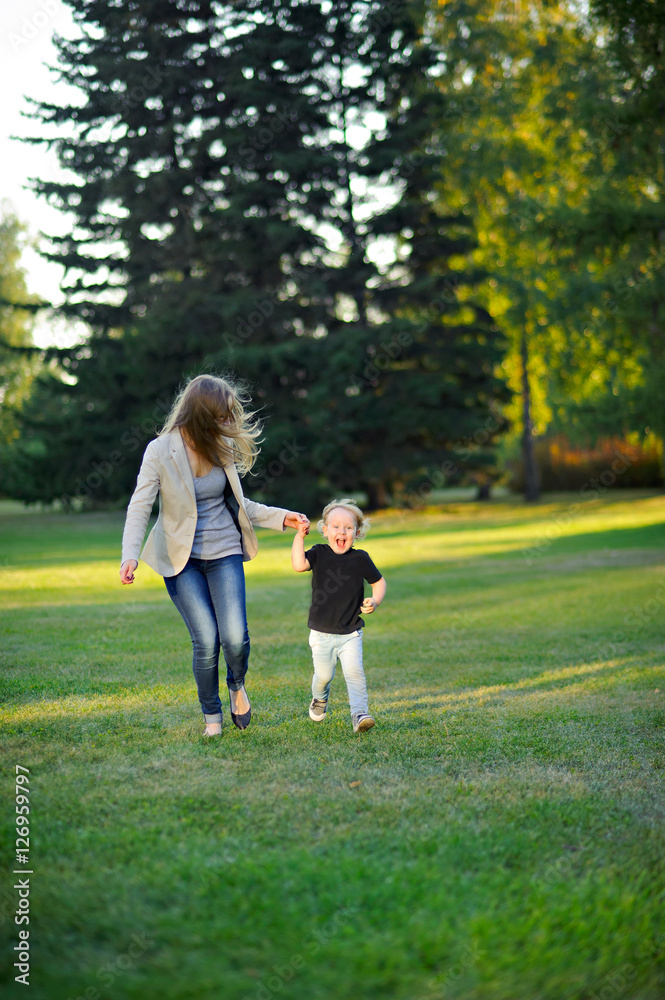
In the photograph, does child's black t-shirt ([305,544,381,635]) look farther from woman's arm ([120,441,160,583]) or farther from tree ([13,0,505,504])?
tree ([13,0,505,504])

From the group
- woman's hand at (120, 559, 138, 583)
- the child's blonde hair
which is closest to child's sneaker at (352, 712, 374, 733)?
the child's blonde hair

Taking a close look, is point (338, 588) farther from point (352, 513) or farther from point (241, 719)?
point (241, 719)

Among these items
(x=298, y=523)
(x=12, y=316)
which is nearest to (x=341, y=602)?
Answer: (x=298, y=523)

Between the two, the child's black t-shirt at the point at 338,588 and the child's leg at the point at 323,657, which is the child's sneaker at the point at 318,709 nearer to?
the child's leg at the point at 323,657

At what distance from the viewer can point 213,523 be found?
4691mm

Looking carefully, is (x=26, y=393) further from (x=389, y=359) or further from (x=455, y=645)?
(x=455, y=645)

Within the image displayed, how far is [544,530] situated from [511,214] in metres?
12.2

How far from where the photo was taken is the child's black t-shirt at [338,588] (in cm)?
482

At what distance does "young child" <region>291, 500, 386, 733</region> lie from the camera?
15.8 ft

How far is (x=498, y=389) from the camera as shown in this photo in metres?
24.9

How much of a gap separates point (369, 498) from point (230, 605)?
21790 mm

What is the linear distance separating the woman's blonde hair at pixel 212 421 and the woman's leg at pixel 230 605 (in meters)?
0.62

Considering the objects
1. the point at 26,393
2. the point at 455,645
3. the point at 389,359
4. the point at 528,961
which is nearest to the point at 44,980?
the point at 528,961

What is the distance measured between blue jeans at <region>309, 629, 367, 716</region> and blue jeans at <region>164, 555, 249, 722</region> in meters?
0.46
